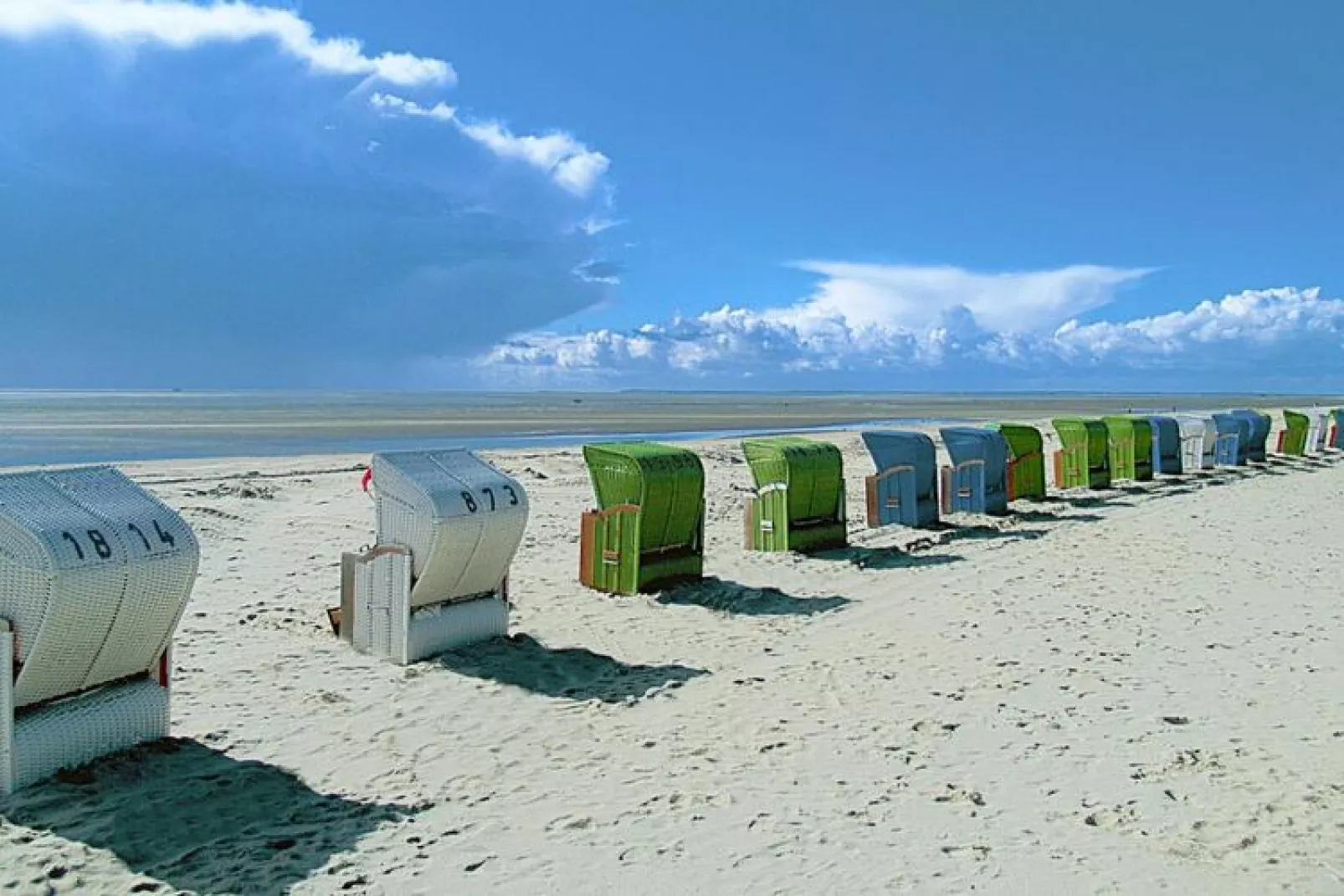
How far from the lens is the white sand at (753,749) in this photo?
15.7 ft

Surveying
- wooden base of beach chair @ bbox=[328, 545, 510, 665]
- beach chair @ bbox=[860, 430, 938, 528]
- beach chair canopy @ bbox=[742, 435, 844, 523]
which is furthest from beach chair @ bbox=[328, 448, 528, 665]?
beach chair @ bbox=[860, 430, 938, 528]

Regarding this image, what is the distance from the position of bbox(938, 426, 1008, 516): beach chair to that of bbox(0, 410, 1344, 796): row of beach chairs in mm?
826

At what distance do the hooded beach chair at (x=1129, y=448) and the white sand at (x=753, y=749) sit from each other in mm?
9969

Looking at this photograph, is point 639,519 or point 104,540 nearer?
point 104,540

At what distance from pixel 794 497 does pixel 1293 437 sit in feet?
72.8

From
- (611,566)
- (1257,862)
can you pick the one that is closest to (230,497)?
(611,566)

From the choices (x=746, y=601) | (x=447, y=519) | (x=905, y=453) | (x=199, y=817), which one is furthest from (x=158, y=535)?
(x=905, y=453)

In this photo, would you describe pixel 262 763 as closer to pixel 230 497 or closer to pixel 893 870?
pixel 893 870

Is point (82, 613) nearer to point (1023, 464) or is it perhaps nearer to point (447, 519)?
point (447, 519)

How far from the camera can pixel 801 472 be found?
1283cm

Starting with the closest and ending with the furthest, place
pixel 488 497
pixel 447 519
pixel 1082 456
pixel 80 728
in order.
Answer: pixel 80 728 → pixel 447 519 → pixel 488 497 → pixel 1082 456

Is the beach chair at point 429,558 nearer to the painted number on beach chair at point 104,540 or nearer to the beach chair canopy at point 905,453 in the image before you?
the painted number on beach chair at point 104,540

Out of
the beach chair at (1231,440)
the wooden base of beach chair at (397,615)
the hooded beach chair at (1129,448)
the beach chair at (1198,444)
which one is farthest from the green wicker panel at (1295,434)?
the wooden base of beach chair at (397,615)

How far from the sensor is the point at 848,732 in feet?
21.6
